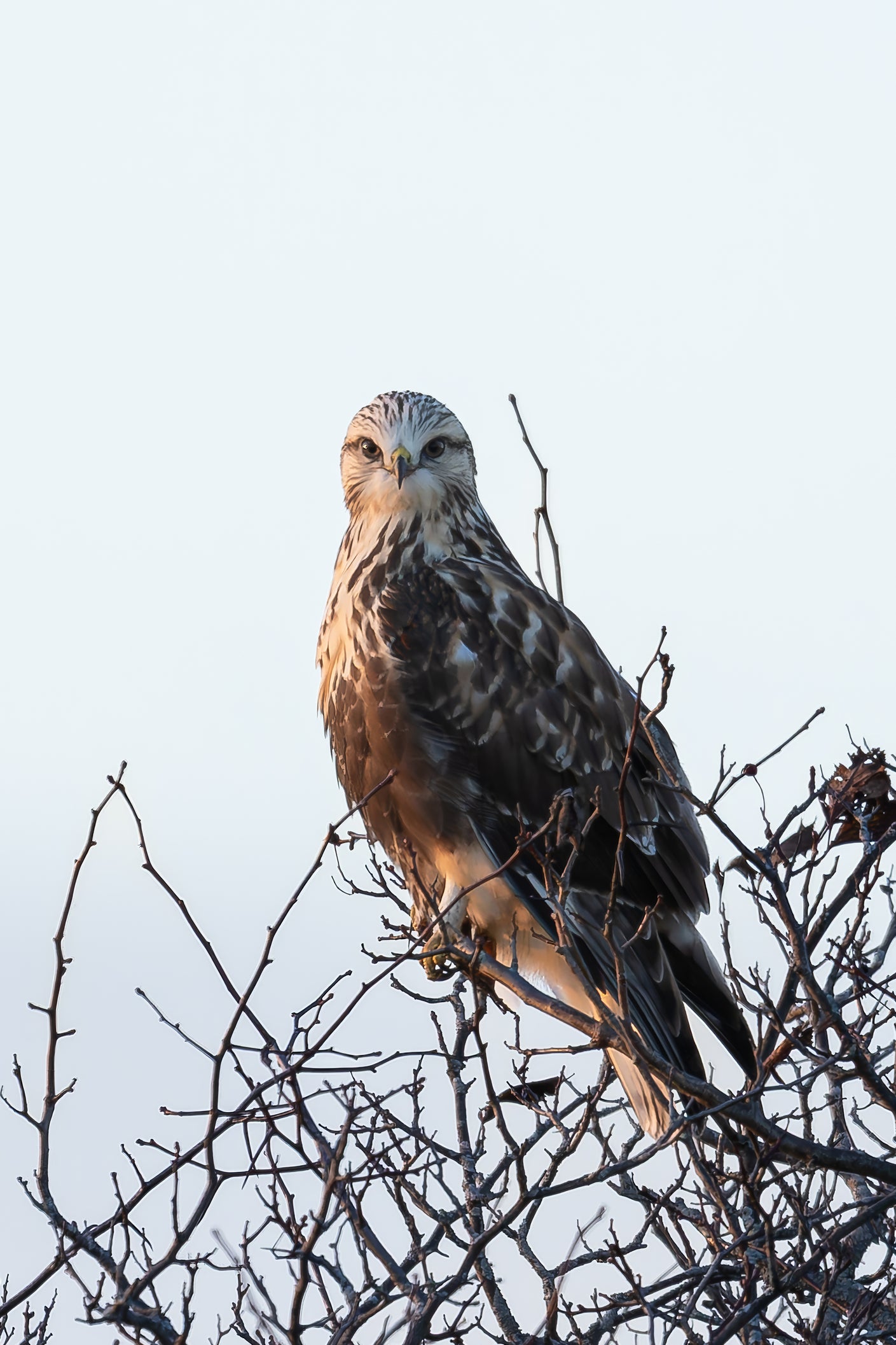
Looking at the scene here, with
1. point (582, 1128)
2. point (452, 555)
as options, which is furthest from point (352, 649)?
point (582, 1128)

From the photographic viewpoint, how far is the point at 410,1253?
9.87 feet

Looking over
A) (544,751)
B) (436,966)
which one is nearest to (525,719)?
(544,751)

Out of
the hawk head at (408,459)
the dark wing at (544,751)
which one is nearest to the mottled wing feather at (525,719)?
the dark wing at (544,751)

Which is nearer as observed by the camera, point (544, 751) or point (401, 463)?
point (544, 751)

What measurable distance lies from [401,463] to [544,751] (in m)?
1.05

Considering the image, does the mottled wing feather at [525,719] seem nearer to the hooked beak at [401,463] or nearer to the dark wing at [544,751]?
the dark wing at [544,751]

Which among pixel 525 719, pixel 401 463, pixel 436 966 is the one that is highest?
pixel 401 463

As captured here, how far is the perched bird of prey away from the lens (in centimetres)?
456

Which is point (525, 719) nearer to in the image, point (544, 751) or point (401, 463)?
point (544, 751)

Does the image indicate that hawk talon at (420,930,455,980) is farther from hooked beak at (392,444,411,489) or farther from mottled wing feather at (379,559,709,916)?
hooked beak at (392,444,411,489)

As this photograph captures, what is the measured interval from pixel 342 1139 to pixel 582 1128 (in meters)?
0.52

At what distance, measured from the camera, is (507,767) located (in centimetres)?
470

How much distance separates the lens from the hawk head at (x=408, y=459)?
200 inches

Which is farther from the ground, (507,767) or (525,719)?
(525,719)
